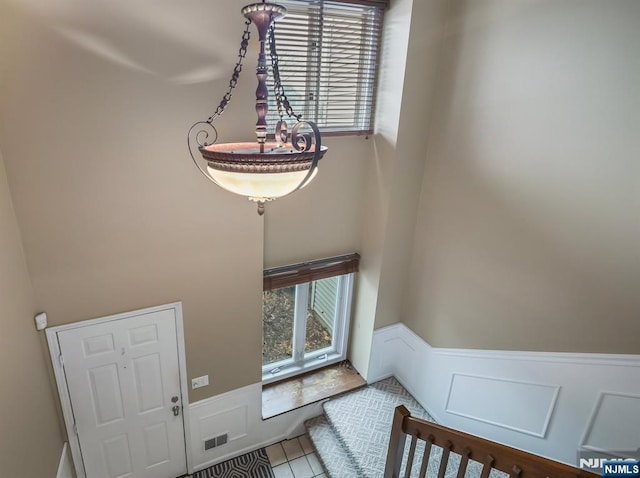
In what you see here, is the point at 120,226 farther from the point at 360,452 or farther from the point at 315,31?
the point at 360,452

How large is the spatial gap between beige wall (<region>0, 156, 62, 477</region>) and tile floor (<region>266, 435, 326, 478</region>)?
84.5 inches

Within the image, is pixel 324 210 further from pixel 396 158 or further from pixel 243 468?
pixel 243 468

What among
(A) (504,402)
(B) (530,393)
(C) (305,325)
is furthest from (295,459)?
(B) (530,393)

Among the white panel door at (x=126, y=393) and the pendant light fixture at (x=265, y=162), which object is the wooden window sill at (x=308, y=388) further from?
the pendant light fixture at (x=265, y=162)

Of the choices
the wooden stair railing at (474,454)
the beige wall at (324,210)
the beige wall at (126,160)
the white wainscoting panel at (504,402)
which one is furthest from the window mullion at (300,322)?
the wooden stair railing at (474,454)

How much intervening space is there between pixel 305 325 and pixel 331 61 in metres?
2.97

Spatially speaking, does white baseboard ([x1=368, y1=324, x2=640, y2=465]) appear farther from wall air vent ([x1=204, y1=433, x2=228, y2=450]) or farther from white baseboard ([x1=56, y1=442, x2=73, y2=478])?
white baseboard ([x1=56, y1=442, x2=73, y2=478])

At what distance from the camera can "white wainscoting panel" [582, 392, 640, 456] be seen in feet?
8.86

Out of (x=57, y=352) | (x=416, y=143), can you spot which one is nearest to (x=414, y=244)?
(x=416, y=143)

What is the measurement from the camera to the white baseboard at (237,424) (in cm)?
396

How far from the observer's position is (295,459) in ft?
14.2

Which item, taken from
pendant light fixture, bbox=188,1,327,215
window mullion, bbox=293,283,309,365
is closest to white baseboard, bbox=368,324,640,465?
window mullion, bbox=293,283,309,365

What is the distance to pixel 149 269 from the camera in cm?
320

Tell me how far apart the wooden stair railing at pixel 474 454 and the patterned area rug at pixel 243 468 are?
206 centimetres
